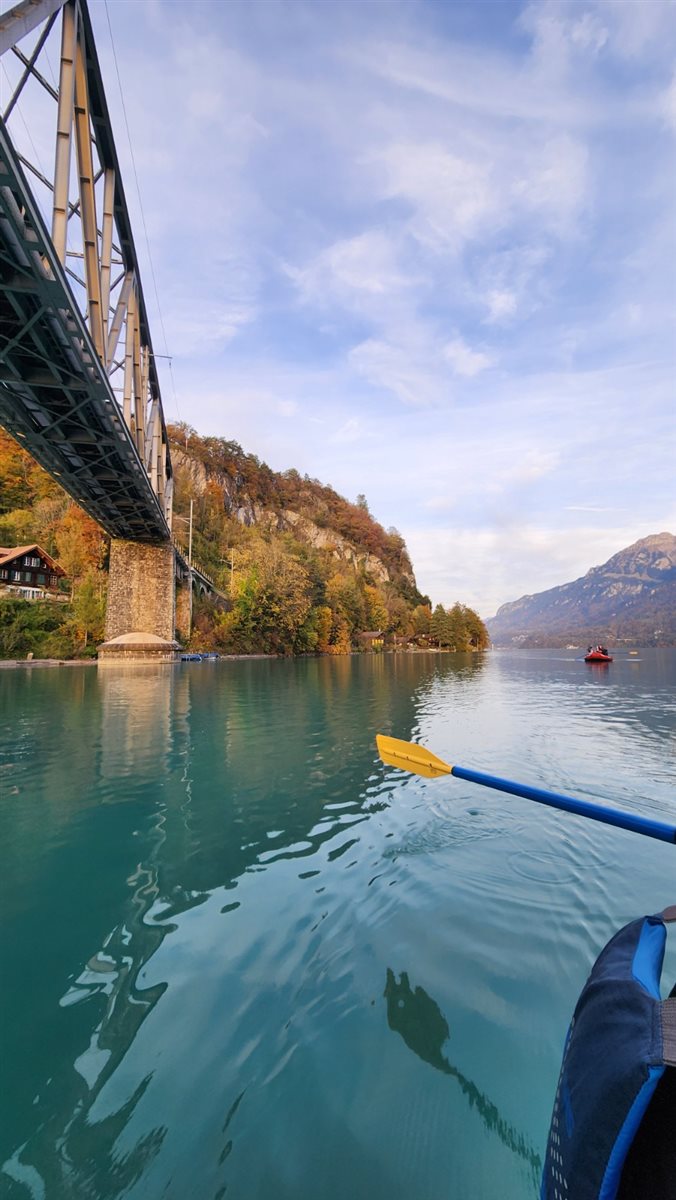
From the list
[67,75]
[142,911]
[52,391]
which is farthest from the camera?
[52,391]

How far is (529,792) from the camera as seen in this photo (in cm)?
358

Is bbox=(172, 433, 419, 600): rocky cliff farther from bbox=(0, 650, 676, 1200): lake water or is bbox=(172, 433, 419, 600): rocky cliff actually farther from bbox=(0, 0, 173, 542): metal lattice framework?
bbox=(0, 650, 676, 1200): lake water

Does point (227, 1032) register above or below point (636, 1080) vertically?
below

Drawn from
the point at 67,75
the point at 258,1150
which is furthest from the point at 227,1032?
the point at 67,75

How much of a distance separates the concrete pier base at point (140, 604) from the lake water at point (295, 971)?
34712 mm

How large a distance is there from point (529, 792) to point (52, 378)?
914 inches

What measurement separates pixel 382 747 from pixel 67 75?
72.1 feet

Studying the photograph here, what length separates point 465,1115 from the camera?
94.7 inches

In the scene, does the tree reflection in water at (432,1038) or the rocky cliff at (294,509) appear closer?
the tree reflection in water at (432,1038)

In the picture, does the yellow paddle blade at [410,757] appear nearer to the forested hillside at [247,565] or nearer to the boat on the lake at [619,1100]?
the boat on the lake at [619,1100]

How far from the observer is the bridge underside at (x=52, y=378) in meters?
12.8

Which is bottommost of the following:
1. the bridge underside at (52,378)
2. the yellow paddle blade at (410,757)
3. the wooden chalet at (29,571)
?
the yellow paddle blade at (410,757)

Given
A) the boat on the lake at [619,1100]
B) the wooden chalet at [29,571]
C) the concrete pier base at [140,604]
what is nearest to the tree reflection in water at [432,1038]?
the boat on the lake at [619,1100]

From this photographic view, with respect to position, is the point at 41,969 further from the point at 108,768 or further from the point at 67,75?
the point at 67,75
